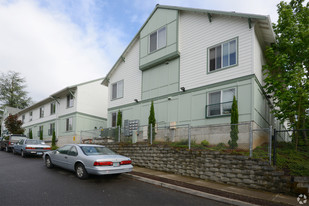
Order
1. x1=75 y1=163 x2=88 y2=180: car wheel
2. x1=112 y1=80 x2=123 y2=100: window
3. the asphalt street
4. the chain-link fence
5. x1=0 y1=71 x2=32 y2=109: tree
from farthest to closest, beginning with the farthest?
1. x1=0 y1=71 x2=32 y2=109: tree
2. x1=112 y1=80 x2=123 y2=100: window
3. x1=75 y1=163 x2=88 y2=180: car wheel
4. the chain-link fence
5. the asphalt street

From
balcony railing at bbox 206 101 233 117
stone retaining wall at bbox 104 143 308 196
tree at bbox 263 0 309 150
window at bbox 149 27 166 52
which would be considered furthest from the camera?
window at bbox 149 27 166 52

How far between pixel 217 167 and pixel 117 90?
13.4m

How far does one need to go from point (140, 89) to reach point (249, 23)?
9.11 meters

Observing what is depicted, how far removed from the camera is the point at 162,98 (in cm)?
1638

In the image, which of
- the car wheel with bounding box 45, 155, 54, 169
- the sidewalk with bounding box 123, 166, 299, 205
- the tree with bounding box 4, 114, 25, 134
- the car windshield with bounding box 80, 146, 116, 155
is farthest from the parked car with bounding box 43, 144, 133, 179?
the tree with bounding box 4, 114, 25, 134

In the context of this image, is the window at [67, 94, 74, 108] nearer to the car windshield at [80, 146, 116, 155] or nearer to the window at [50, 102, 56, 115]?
the window at [50, 102, 56, 115]

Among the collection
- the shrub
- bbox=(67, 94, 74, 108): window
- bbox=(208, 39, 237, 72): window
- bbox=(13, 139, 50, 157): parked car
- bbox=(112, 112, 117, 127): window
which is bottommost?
bbox=(13, 139, 50, 157): parked car

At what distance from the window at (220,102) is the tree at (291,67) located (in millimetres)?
2411

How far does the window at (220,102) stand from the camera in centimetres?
1271

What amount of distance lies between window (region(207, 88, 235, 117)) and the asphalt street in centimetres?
611

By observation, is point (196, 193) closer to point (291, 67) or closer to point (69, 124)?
point (291, 67)

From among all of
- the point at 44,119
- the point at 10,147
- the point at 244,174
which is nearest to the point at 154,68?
the point at 244,174

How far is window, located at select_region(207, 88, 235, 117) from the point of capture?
1271 centimetres

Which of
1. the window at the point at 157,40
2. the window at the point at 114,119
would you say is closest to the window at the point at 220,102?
the window at the point at 157,40
